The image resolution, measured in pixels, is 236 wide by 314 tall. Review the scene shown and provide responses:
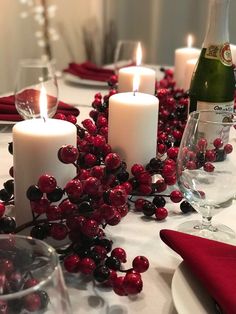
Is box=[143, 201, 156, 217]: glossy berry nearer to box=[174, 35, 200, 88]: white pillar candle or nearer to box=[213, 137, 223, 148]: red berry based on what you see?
box=[213, 137, 223, 148]: red berry

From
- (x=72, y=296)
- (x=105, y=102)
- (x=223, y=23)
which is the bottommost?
(x=72, y=296)

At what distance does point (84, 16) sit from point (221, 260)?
258cm

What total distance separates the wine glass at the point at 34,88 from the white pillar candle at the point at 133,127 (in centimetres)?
22

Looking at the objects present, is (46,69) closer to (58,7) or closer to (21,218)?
(21,218)

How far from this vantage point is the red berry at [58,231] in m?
0.54

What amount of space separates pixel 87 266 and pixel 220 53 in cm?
62

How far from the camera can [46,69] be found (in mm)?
1059

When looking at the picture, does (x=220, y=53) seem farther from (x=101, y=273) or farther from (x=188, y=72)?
(x=101, y=273)

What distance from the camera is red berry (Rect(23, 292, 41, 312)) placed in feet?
0.96

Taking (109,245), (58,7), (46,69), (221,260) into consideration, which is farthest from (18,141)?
(58,7)

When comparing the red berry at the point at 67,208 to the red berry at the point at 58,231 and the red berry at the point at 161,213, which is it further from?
the red berry at the point at 161,213

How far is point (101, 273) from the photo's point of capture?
0.52 meters

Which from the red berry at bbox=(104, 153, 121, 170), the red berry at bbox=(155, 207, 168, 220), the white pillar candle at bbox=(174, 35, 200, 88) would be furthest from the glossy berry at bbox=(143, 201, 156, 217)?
the white pillar candle at bbox=(174, 35, 200, 88)

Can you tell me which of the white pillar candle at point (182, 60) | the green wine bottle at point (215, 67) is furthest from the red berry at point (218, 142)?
the white pillar candle at point (182, 60)
